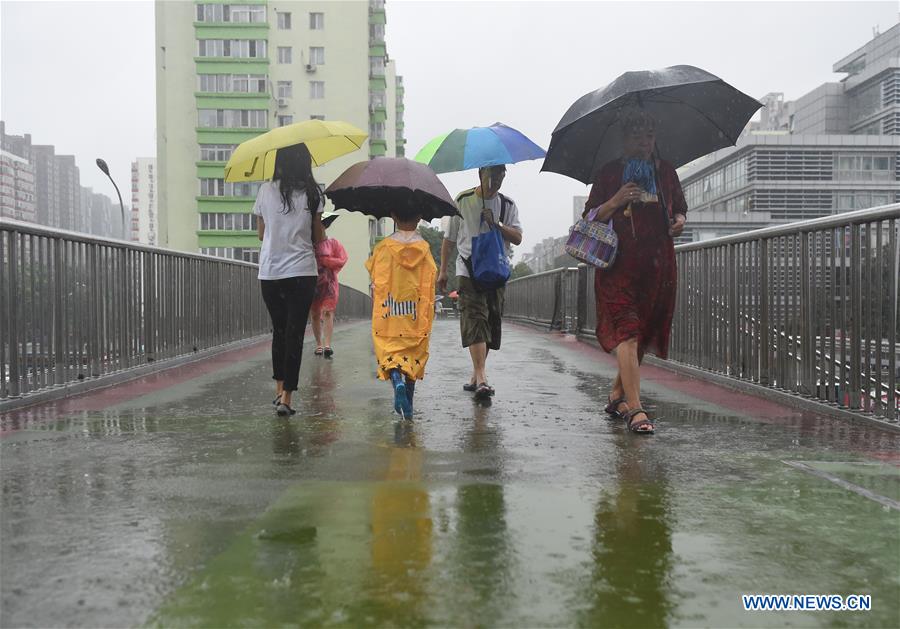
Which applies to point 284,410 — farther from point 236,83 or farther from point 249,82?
point 236,83

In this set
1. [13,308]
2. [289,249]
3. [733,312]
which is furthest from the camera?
[733,312]

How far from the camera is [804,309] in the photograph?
6402 millimetres

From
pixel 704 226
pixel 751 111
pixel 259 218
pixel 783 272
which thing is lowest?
pixel 783 272

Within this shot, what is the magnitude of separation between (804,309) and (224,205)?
62.5m

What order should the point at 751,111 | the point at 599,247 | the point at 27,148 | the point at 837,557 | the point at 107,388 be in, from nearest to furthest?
1. the point at 837,557
2. the point at 599,247
3. the point at 751,111
4. the point at 107,388
5. the point at 27,148

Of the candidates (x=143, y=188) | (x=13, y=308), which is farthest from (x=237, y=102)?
(x=143, y=188)

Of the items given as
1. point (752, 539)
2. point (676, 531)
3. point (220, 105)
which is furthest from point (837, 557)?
point (220, 105)

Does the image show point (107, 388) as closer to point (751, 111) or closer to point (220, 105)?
point (751, 111)

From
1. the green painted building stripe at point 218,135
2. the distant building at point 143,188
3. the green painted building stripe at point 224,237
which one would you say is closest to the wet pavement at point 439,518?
the green painted building stripe at point 224,237

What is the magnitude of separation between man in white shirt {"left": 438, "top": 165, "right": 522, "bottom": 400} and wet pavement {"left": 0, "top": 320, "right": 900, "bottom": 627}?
0.84 meters

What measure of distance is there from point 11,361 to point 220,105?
205 feet

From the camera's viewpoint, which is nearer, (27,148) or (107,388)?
(107,388)

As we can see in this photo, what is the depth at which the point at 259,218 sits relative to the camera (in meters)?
6.14

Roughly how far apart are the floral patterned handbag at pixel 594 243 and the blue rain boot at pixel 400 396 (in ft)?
4.66
